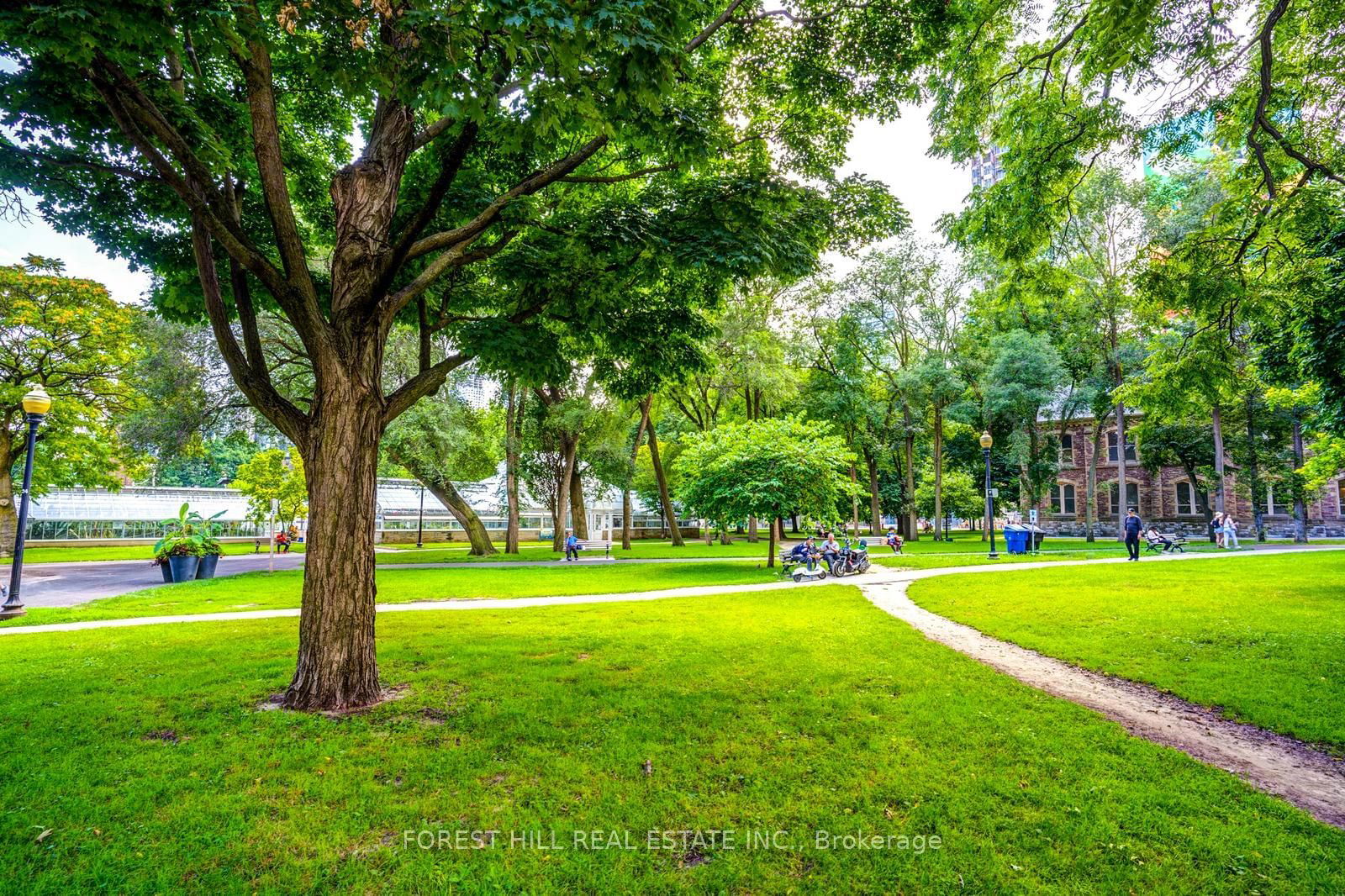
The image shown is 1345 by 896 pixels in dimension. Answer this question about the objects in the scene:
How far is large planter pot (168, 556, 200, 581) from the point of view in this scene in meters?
15.8

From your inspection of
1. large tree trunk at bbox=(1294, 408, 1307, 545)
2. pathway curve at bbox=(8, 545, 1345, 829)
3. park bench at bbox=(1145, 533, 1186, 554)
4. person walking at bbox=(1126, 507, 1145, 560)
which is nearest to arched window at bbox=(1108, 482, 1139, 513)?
large tree trunk at bbox=(1294, 408, 1307, 545)

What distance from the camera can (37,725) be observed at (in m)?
4.94

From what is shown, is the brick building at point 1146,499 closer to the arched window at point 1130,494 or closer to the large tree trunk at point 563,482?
the arched window at point 1130,494

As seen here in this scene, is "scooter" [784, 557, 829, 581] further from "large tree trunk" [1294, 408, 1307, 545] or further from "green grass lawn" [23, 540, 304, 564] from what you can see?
"green grass lawn" [23, 540, 304, 564]

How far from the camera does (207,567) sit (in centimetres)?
1681

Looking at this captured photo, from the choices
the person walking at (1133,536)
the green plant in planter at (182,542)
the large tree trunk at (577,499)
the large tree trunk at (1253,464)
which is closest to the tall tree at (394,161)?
the green plant in planter at (182,542)

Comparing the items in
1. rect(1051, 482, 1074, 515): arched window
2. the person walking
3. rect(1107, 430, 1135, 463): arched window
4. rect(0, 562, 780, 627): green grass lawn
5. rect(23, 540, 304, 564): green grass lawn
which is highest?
rect(1107, 430, 1135, 463): arched window

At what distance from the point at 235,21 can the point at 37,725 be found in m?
5.68

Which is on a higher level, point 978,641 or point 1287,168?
point 1287,168

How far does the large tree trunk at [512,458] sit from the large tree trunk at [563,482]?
2172 mm

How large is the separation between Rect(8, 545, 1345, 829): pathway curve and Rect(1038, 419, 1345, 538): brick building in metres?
31.0

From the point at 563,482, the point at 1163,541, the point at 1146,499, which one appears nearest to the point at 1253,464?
the point at 1146,499

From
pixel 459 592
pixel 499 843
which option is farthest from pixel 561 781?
pixel 459 592

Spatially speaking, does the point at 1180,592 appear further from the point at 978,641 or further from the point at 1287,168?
the point at 1287,168
